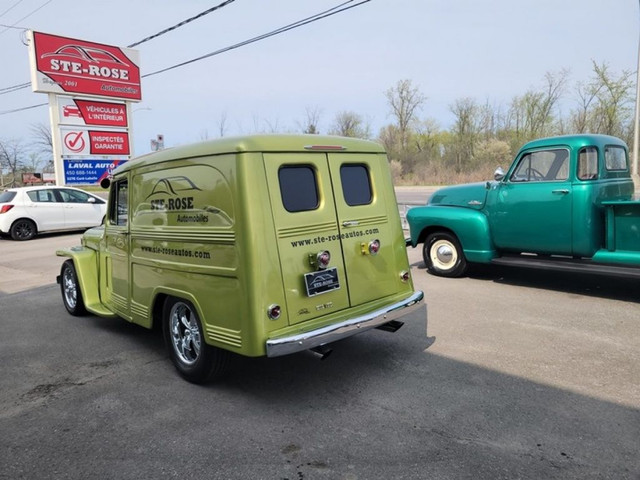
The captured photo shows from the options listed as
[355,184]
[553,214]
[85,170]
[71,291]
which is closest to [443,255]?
[553,214]

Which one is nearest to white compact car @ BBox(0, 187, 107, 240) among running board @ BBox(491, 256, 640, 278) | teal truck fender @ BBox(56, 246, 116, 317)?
teal truck fender @ BBox(56, 246, 116, 317)

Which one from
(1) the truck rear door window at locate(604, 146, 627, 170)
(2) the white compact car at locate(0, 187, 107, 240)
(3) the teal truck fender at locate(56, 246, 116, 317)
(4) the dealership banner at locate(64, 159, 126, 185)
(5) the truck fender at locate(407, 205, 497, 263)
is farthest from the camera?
(4) the dealership banner at locate(64, 159, 126, 185)

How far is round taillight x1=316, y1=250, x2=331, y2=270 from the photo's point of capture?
400 centimetres

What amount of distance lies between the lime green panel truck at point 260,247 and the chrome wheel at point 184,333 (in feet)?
0.04

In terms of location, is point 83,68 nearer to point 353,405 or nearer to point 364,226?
point 364,226

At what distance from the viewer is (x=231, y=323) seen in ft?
12.1

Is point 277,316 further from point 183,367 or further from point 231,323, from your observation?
point 183,367

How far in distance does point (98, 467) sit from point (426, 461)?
6.66ft

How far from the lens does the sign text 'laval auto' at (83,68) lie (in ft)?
60.1

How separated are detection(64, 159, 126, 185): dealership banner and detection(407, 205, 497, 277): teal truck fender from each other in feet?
48.7

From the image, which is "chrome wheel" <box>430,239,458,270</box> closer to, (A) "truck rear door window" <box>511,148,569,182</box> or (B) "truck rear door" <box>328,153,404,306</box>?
(A) "truck rear door window" <box>511,148,569,182</box>

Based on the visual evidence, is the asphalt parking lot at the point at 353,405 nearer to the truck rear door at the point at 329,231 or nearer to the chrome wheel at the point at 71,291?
the chrome wheel at the point at 71,291

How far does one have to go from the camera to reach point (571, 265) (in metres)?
6.76

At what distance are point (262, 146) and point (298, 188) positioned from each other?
49cm
